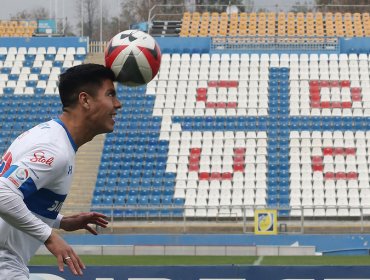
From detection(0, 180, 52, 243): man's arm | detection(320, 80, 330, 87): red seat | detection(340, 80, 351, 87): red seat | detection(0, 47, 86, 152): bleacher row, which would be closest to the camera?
detection(0, 180, 52, 243): man's arm

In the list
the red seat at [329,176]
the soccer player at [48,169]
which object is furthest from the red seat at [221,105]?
the soccer player at [48,169]

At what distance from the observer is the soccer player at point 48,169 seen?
477 centimetres

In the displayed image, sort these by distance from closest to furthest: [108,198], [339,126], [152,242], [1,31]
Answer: [152,242] < [108,198] < [339,126] < [1,31]

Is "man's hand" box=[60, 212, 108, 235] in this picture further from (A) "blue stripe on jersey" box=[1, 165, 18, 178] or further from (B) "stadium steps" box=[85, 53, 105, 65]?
(B) "stadium steps" box=[85, 53, 105, 65]

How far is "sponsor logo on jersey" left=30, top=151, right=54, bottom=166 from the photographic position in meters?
4.82

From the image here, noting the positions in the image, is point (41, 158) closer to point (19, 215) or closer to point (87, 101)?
point (19, 215)

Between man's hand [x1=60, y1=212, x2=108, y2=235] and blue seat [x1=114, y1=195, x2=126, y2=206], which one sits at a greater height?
blue seat [x1=114, y1=195, x2=126, y2=206]

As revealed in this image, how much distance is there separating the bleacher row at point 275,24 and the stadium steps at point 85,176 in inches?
284

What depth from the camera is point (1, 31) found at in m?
37.5

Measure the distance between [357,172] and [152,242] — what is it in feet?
24.1

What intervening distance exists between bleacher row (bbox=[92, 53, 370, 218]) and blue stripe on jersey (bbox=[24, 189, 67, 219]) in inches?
722

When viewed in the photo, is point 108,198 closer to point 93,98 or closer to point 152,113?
point 152,113

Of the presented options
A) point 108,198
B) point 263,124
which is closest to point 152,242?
point 108,198

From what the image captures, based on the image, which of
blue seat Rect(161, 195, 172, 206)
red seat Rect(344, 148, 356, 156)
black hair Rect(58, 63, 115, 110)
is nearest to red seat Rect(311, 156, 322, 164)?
red seat Rect(344, 148, 356, 156)
